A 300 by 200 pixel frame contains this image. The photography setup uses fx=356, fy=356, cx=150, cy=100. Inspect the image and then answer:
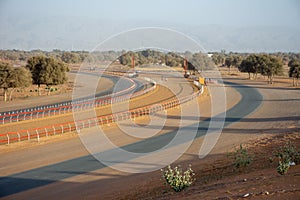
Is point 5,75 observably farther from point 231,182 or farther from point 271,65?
point 271,65

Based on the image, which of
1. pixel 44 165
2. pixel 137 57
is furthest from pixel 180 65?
pixel 44 165

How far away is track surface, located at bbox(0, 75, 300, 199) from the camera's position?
13.7 m

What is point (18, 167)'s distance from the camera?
17031mm

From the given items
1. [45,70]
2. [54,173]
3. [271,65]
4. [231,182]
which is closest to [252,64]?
[271,65]

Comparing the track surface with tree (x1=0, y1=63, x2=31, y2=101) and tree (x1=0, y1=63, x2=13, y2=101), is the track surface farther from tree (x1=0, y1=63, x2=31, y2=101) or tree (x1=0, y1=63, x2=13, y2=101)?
tree (x1=0, y1=63, x2=13, y2=101)

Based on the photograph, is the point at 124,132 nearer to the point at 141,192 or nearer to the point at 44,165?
the point at 44,165

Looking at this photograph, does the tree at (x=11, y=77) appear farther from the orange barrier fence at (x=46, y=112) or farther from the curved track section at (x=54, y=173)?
the curved track section at (x=54, y=173)

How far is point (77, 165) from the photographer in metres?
17.2

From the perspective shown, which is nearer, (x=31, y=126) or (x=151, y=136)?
(x=151, y=136)

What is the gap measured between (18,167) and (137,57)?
4474 inches

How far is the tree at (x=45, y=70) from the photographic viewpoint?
155 feet

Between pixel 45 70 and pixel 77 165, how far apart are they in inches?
1281

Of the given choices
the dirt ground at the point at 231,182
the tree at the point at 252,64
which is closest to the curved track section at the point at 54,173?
the dirt ground at the point at 231,182

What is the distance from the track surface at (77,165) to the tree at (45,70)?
24.4 metres
